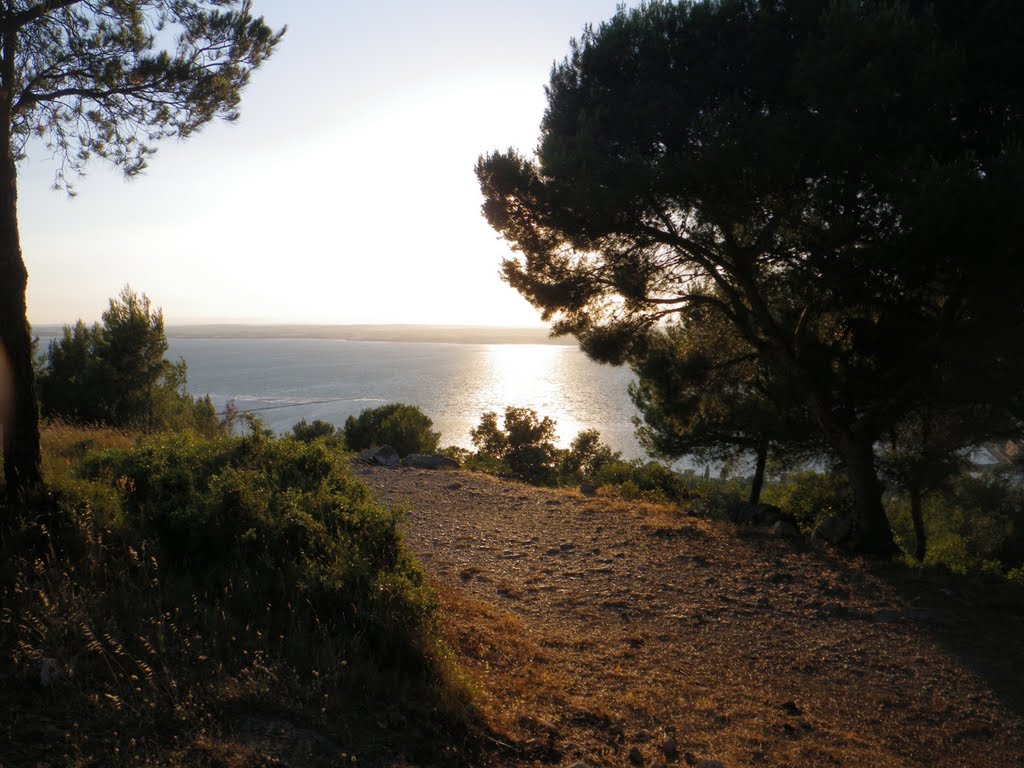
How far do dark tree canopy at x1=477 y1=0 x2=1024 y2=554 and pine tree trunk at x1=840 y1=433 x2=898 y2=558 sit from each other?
2 centimetres

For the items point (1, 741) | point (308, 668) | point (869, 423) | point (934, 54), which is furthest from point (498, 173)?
point (1, 741)

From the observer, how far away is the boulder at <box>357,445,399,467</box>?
43.4 ft

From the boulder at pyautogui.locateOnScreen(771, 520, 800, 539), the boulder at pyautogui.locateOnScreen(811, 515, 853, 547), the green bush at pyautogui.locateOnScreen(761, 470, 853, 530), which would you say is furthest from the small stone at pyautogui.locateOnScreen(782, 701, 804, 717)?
the green bush at pyautogui.locateOnScreen(761, 470, 853, 530)

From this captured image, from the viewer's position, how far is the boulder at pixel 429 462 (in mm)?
12930

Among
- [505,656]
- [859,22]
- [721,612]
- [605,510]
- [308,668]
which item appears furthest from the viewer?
[605,510]

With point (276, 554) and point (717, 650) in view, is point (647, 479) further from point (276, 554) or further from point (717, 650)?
point (276, 554)

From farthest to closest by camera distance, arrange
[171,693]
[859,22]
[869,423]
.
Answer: [869,423], [859,22], [171,693]

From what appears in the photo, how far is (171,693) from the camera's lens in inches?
106

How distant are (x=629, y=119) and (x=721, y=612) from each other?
514cm

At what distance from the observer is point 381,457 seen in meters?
13.5

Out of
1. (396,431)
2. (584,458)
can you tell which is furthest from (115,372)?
(584,458)

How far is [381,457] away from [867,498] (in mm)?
8769

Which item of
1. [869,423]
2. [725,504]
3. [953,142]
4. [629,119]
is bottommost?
[725,504]

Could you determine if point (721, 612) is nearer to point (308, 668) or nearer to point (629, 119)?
point (308, 668)
